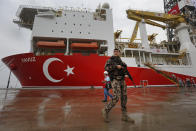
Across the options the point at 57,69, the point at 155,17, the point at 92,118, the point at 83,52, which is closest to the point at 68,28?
the point at 83,52

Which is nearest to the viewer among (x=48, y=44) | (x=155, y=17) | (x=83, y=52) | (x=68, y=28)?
(x=48, y=44)

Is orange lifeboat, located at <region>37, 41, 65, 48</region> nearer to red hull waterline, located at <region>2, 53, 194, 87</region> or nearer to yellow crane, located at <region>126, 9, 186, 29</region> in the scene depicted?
red hull waterline, located at <region>2, 53, 194, 87</region>

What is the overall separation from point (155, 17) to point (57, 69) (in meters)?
15.1

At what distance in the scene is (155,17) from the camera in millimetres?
14695

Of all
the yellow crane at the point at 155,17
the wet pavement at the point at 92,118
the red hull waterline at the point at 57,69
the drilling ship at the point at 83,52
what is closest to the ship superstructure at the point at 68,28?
the drilling ship at the point at 83,52

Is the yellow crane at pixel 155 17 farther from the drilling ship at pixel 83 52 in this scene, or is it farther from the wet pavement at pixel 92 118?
the wet pavement at pixel 92 118

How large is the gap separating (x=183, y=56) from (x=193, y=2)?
39.4 feet

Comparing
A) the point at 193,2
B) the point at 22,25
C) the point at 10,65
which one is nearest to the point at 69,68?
the point at 10,65

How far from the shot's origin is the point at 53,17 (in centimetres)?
1056

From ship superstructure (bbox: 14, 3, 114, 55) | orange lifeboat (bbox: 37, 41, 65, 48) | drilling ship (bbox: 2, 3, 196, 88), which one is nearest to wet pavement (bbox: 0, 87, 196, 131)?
drilling ship (bbox: 2, 3, 196, 88)

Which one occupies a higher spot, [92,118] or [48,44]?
[48,44]

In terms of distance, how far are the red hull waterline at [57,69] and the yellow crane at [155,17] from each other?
9.04 m

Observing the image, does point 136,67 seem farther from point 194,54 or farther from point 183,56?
point 194,54

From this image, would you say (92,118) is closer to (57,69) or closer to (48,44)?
(57,69)
